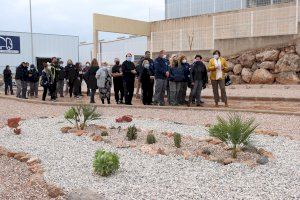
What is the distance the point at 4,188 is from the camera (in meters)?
5.39

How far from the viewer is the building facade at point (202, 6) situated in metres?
23.9

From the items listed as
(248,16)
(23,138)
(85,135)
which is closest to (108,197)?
(85,135)

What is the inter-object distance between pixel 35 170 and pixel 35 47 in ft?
137

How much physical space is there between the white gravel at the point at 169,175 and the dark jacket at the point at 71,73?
1218cm

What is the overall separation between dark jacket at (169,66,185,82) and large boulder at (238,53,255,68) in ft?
29.9

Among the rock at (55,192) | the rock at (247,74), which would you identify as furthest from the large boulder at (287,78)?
the rock at (55,192)

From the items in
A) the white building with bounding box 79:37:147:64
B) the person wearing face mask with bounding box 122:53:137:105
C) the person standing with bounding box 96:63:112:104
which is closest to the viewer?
the person wearing face mask with bounding box 122:53:137:105

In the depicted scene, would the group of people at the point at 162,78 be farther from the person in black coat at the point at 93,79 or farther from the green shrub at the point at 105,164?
the green shrub at the point at 105,164

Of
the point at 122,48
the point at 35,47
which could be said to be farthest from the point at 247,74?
the point at 35,47

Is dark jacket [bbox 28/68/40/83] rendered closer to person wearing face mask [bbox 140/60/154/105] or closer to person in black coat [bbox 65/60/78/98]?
person in black coat [bbox 65/60/78/98]

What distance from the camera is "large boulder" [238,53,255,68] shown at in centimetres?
2212

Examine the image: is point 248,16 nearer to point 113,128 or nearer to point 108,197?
point 113,128

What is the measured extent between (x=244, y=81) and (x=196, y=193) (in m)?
18.3

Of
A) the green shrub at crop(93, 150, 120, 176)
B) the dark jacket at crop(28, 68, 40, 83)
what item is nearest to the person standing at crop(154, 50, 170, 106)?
the dark jacket at crop(28, 68, 40, 83)
